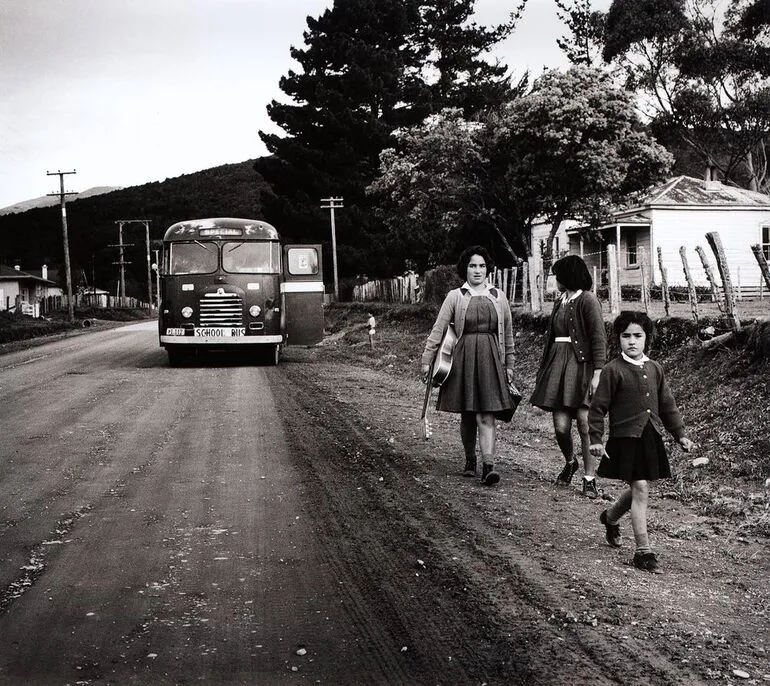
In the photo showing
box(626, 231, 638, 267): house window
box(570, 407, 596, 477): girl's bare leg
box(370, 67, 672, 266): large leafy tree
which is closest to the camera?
box(570, 407, 596, 477): girl's bare leg

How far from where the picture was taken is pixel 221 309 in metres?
20.6

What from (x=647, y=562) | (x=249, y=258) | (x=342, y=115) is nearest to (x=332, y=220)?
(x=342, y=115)

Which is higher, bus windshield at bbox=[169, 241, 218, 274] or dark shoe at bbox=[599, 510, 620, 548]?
bus windshield at bbox=[169, 241, 218, 274]

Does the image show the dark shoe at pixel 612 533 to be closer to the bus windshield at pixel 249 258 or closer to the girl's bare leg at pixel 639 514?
the girl's bare leg at pixel 639 514

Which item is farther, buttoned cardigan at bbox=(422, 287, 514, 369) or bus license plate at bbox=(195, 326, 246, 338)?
bus license plate at bbox=(195, 326, 246, 338)

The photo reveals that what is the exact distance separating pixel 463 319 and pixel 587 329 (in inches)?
42.5

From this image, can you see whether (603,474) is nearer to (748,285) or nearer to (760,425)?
(760,425)

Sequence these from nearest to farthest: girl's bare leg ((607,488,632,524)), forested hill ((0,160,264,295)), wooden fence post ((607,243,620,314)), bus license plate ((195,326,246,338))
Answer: girl's bare leg ((607,488,632,524)) → wooden fence post ((607,243,620,314)) → bus license plate ((195,326,246,338)) → forested hill ((0,160,264,295))

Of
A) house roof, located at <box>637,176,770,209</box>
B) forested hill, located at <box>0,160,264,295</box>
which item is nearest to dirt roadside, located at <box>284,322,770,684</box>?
house roof, located at <box>637,176,770,209</box>

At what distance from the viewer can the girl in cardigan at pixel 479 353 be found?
8.41 meters

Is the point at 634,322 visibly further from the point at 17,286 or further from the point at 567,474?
the point at 17,286

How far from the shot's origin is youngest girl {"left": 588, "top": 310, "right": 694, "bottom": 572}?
20.2 ft

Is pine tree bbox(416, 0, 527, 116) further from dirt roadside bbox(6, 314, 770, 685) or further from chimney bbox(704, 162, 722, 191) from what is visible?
dirt roadside bbox(6, 314, 770, 685)

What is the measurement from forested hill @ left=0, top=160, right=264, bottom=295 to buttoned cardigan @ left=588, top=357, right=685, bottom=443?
117068 millimetres
